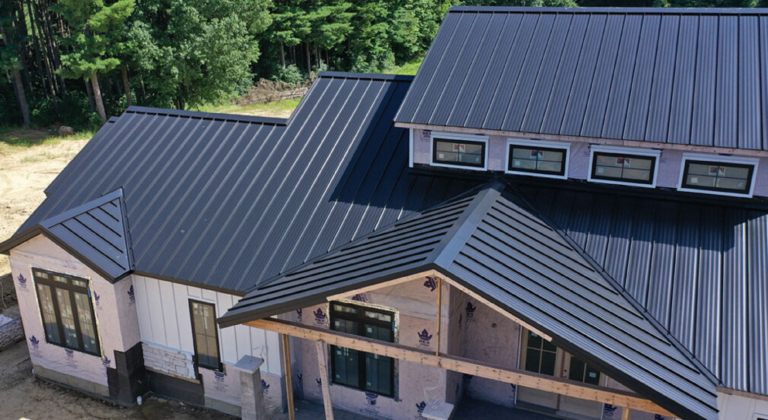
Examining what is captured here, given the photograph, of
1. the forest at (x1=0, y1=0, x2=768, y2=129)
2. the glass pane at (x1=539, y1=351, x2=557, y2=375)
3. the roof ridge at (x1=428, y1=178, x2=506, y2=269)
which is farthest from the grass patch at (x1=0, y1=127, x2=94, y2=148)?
the glass pane at (x1=539, y1=351, x2=557, y2=375)

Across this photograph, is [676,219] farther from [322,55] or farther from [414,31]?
[414,31]

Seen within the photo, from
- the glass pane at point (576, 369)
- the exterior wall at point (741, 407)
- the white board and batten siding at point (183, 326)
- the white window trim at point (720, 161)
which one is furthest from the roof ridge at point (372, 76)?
the exterior wall at point (741, 407)

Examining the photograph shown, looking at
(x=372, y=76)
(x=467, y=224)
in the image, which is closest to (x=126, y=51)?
(x=372, y=76)

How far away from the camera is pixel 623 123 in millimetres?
13141

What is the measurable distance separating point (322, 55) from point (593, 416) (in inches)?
2275

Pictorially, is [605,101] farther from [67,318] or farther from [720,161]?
[67,318]

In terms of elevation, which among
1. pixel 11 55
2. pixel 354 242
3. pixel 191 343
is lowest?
pixel 191 343

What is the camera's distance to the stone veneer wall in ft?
49.6

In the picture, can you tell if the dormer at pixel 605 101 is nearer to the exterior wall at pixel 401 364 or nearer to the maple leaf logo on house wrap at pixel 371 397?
the exterior wall at pixel 401 364

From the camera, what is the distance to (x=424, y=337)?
12836 mm

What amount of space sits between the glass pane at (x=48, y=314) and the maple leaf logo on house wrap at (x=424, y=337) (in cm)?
991

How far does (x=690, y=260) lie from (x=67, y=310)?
49.0 feet

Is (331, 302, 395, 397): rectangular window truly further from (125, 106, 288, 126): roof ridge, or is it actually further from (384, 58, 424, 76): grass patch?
(384, 58, 424, 76): grass patch

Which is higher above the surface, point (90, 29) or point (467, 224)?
point (90, 29)
